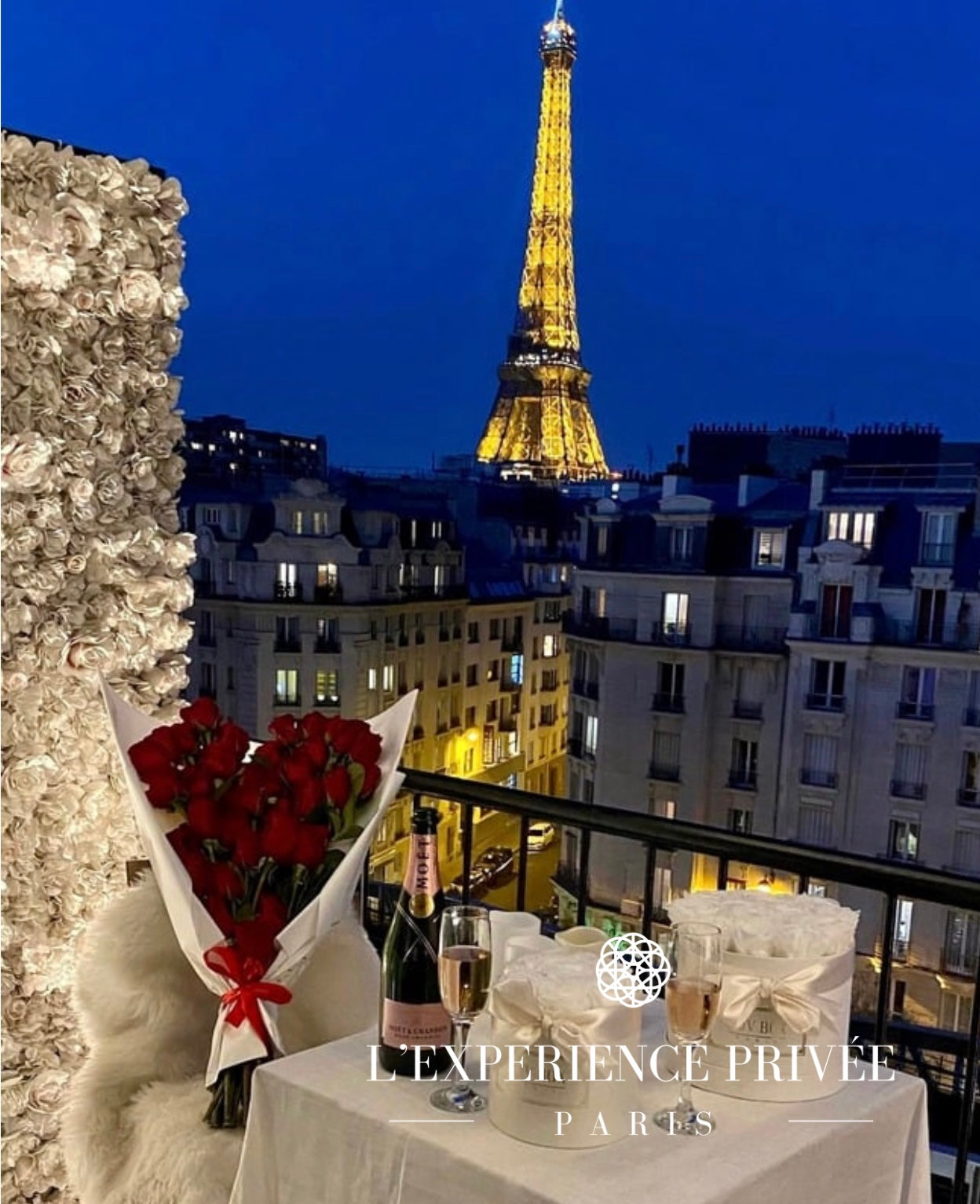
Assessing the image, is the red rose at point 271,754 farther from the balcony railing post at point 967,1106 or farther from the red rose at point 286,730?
the balcony railing post at point 967,1106

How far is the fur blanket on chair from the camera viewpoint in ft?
5.20

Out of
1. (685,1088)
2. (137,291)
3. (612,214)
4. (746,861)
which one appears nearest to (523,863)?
(746,861)

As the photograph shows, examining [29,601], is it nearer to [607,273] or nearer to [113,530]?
[113,530]

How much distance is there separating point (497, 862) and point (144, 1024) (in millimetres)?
13160

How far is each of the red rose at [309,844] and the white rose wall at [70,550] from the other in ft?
3.28

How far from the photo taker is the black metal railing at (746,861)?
1.59 m

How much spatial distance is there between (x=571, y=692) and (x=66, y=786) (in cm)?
1011

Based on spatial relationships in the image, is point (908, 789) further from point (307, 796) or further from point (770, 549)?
point (307, 796)

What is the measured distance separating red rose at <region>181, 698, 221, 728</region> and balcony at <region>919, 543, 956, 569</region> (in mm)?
9087

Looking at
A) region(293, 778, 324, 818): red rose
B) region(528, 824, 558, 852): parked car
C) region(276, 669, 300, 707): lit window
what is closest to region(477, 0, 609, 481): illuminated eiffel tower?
region(528, 824, 558, 852): parked car

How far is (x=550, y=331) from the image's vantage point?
853 inches

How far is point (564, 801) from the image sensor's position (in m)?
1.94

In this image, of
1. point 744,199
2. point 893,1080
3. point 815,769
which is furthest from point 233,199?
point 893,1080

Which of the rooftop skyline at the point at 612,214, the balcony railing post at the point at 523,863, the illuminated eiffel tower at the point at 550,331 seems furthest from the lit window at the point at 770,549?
the illuminated eiffel tower at the point at 550,331
